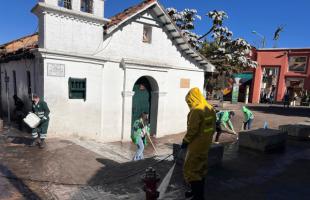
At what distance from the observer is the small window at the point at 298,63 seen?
29.5 m

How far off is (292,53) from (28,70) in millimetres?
28017

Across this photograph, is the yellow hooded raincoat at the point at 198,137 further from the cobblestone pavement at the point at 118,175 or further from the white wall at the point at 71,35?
the white wall at the point at 71,35

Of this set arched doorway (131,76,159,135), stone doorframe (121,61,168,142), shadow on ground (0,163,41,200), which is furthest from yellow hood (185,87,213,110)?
arched doorway (131,76,159,135)

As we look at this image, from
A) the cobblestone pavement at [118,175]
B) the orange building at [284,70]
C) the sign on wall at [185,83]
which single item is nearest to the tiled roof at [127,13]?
the sign on wall at [185,83]

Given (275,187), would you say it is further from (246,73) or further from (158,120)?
(246,73)

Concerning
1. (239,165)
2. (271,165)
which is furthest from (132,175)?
(271,165)

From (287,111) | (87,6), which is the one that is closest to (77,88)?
(87,6)

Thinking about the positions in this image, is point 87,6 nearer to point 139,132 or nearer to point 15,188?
point 139,132

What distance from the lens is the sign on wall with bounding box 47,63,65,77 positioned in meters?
9.34

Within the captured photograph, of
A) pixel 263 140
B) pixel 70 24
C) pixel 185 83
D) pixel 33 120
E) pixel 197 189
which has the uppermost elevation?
pixel 70 24

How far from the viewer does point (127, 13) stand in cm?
1195

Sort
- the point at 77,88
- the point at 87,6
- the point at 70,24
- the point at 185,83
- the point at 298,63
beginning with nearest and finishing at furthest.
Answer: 1. the point at 70,24
2. the point at 77,88
3. the point at 87,6
4. the point at 185,83
5. the point at 298,63

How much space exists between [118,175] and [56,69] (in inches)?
203

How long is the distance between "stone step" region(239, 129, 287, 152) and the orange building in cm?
2497
